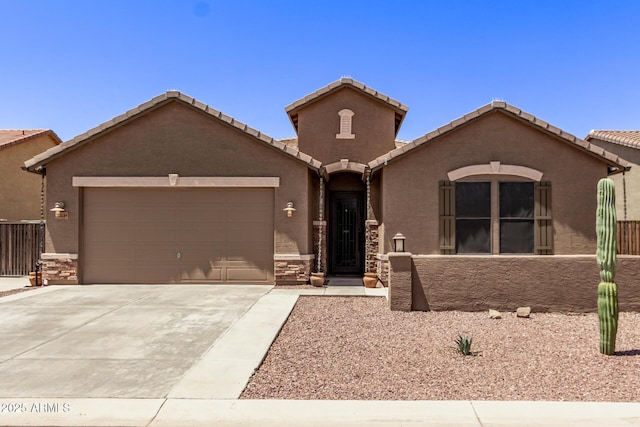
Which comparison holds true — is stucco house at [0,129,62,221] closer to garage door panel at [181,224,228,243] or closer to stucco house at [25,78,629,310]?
stucco house at [25,78,629,310]

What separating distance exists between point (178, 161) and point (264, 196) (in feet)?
8.41

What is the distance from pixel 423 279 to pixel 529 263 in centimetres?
222

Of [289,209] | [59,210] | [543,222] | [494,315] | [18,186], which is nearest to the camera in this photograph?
[494,315]

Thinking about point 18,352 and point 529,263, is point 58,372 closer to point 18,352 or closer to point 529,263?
point 18,352

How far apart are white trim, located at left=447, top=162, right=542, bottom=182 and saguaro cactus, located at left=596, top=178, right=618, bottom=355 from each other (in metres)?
4.61

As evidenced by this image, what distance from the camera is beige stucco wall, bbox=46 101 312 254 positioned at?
11.6 meters

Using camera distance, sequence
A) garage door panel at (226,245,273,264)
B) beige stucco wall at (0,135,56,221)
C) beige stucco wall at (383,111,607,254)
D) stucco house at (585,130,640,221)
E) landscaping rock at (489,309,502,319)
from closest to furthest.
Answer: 1. landscaping rock at (489,309,502,319)
2. beige stucco wall at (383,111,607,254)
3. garage door panel at (226,245,273,264)
4. beige stucco wall at (0,135,56,221)
5. stucco house at (585,130,640,221)

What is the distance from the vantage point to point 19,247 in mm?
13242

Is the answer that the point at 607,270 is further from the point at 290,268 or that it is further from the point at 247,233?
the point at 247,233

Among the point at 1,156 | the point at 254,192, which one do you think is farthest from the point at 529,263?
the point at 1,156

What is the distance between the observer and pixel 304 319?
8117 mm

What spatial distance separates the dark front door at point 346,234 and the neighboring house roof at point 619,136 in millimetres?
11901

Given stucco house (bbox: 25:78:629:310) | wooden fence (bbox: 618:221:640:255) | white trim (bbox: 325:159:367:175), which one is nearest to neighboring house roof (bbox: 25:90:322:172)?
stucco house (bbox: 25:78:629:310)

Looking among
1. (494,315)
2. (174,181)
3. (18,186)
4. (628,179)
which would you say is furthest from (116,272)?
(628,179)
